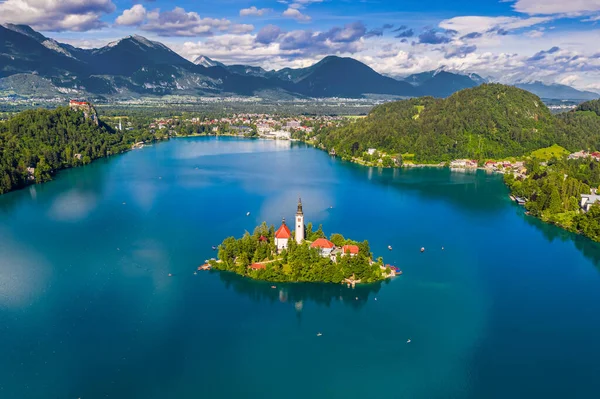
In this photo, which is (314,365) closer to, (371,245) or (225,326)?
(225,326)

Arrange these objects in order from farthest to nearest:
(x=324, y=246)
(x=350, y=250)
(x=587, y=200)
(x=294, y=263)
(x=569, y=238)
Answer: (x=587, y=200) < (x=569, y=238) < (x=324, y=246) < (x=350, y=250) < (x=294, y=263)

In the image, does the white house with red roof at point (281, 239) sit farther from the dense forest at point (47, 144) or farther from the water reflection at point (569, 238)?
the dense forest at point (47, 144)

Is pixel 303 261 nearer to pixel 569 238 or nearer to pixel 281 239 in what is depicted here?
pixel 281 239

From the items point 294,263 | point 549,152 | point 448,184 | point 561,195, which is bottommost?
point 294,263

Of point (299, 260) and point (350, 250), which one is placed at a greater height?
point (350, 250)

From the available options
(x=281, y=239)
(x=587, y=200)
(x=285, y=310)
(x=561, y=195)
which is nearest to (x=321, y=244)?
(x=281, y=239)

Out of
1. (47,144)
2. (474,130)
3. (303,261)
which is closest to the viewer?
(303,261)
